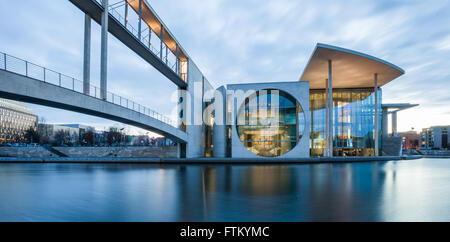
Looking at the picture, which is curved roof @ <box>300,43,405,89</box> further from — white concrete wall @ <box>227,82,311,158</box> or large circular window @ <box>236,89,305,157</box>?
large circular window @ <box>236,89,305,157</box>

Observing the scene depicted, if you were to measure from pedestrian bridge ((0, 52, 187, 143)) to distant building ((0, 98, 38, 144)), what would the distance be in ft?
249

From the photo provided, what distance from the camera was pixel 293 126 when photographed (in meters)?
20.9

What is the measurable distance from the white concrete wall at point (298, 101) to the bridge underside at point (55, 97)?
9.15 m

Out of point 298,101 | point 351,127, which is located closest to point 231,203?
point 298,101

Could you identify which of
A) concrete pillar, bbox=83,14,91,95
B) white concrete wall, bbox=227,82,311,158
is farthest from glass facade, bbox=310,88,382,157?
concrete pillar, bbox=83,14,91,95

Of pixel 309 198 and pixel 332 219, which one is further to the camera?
pixel 309 198

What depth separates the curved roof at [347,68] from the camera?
62.2 feet

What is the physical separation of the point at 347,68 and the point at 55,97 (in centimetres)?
2374

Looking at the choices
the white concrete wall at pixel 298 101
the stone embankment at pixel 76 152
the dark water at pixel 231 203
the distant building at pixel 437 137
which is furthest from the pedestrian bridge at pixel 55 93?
the distant building at pixel 437 137

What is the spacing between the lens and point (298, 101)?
2072 cm

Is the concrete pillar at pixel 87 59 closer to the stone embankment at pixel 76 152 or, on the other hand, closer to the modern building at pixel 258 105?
the modern building at pixel 258 105
